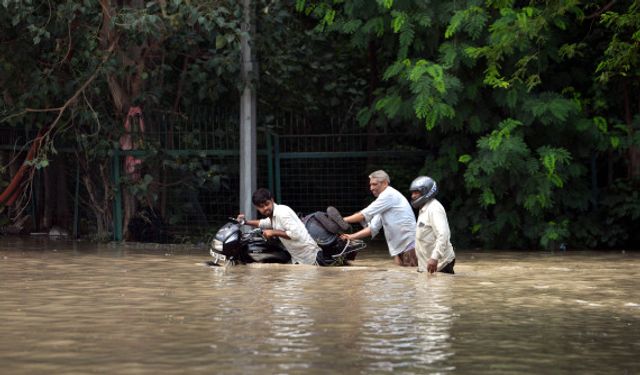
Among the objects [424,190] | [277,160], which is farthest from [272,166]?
[424,190]

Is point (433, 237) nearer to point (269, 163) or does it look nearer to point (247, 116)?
point (247, 116)

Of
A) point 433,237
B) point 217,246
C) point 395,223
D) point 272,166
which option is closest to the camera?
point 433,237

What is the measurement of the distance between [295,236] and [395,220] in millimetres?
1445

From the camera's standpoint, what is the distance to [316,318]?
1144 centimetres

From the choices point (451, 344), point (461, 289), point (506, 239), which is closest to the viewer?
point (451, 344)

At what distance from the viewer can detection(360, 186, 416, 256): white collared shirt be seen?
1798cm

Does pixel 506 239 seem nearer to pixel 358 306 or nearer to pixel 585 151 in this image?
pixel 585 151

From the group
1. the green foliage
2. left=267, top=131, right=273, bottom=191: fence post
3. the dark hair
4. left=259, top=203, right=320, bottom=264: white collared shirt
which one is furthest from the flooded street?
left=267, top=131, right=273, bottom=191: fence post

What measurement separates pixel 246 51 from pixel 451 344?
12946 mm

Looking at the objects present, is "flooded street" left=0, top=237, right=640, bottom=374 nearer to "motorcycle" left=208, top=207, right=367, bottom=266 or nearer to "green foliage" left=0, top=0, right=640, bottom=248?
"motorcycle" left=208, top=207, right=367, bottom=266

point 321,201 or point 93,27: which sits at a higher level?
point 93,27

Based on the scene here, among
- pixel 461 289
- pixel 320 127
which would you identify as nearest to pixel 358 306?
pixel 461 289

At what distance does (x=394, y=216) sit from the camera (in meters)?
18.0

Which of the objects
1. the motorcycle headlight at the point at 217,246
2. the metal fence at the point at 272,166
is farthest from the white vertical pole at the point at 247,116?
the motorcycle headlight at the point at 217,246
